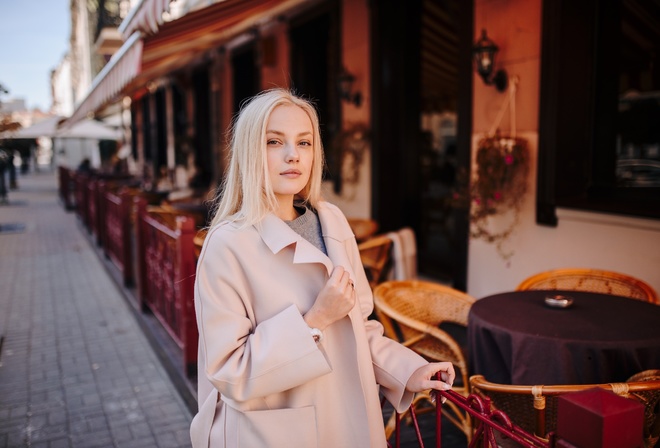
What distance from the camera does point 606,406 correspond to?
1094mm

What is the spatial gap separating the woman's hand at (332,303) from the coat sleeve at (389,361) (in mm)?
255

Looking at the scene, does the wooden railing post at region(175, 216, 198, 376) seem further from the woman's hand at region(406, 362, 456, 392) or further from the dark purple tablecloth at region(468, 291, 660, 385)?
A: the woman's hand at region(406, 362, 456, 392)

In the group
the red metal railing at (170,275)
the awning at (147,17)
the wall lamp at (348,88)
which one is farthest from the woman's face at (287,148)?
the wall lamp at (348,88)

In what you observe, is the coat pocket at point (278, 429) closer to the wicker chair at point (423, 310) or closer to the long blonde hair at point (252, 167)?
the long blonde hair at point (252, 167)

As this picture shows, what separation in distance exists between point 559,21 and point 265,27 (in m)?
6.51

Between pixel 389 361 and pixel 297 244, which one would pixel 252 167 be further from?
pixel 389 361

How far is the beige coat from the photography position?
1.50m

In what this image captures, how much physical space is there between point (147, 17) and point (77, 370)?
2810mm

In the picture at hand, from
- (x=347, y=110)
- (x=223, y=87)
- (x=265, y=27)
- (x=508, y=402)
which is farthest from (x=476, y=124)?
(x=223, y=87)

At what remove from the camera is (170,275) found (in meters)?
4.66

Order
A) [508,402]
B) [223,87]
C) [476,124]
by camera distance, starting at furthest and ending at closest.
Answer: [223,87] < [476,124] < [508,402]

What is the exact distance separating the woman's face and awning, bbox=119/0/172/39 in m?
3.05

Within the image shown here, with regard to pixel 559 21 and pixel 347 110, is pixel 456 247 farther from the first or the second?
pixel 347 110

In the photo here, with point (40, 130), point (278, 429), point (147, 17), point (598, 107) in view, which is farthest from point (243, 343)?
point (40, 130)
